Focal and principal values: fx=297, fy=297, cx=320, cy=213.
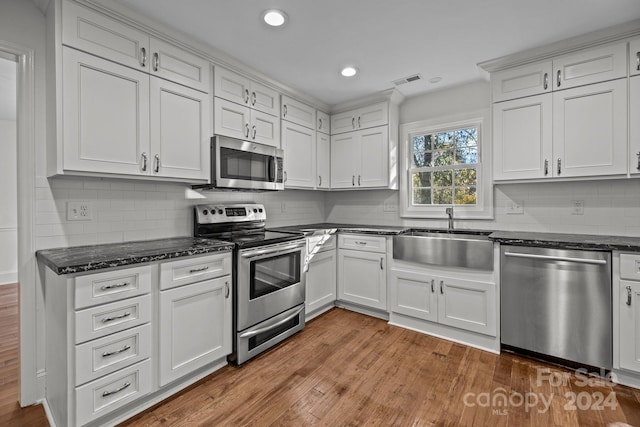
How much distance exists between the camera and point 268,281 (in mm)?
2453

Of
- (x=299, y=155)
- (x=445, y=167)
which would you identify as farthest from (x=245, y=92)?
(x=445, y=167)

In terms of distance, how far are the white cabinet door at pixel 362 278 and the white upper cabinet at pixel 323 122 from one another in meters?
1.51

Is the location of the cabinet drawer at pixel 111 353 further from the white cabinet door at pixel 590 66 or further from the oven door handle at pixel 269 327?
the white cabinet door at pixel 590 66

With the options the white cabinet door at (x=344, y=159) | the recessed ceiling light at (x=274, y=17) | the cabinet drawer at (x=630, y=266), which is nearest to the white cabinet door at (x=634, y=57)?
the cabinet drawer at (x=630, y=266)

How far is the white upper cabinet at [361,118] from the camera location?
342cm

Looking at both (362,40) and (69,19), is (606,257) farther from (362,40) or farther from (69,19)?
(69,19)

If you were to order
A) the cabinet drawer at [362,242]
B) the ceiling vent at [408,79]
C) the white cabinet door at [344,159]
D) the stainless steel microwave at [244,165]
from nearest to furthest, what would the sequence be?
the stainless steel microwave at [244,165] < the ceiling vent at [408,79] < the cabinet drawer at [362,242] < the white cabinet door at [344,159]

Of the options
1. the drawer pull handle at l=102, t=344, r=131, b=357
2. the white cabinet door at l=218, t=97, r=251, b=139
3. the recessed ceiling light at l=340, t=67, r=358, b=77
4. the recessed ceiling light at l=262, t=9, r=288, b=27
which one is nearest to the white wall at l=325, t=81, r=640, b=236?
the recessed ceiling light at l=340, t=67, r=358, b=77

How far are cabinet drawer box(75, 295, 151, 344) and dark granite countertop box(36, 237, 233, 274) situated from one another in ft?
0.70

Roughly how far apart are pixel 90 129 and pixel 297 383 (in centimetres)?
206

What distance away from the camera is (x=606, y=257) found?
2.00 m

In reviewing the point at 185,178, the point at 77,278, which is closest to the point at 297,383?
the point at 77,278

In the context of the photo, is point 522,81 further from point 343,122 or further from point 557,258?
point 343,122

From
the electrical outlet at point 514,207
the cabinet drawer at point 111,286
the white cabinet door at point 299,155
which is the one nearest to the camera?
the cabinet drawer at point 111,286
